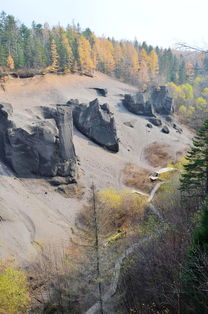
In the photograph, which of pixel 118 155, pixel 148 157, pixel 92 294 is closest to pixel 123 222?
pixel 92 294

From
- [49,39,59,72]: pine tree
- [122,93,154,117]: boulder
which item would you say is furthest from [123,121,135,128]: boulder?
[49,39,59,72]: pine tree

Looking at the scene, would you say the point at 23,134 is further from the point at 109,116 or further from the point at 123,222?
the point at 109,116

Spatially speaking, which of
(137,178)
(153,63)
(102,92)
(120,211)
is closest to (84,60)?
(102,92)

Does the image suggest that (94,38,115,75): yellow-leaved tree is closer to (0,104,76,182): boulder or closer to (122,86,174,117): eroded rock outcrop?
(122,86,174,117): eroded rock outcrop

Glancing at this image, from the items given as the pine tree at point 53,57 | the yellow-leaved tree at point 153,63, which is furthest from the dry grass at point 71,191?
the yellow-leaved tree at point 153,63

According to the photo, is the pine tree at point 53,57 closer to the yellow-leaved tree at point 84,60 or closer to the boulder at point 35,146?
the yellow-leaved tree at point 84,60

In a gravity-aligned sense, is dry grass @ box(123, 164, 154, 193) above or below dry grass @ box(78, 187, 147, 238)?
below

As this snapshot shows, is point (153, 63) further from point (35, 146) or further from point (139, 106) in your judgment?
point (35, 146)
